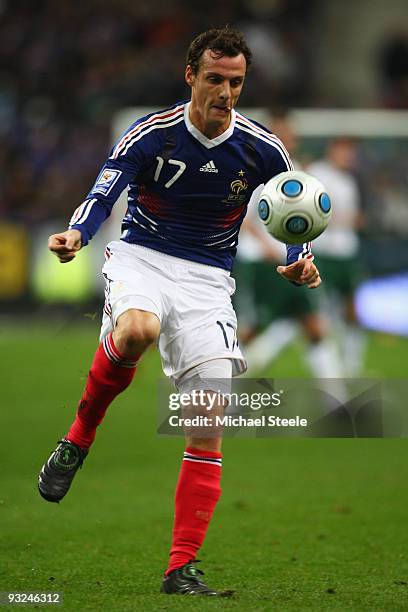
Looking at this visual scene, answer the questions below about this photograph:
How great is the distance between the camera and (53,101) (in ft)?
65.8

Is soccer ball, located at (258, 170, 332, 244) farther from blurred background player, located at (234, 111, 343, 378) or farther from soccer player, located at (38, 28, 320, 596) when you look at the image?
blurred background player, located at (234, 111, 343, 378)

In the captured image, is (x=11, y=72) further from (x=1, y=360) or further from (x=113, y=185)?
(x=113, y=185)

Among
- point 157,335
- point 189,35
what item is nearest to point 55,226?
point 189,35

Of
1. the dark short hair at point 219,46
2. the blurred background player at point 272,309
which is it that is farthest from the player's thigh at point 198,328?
the blurred background player at point 272,309

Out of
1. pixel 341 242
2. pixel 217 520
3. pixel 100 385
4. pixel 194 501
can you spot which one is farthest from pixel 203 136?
pixel 341 242

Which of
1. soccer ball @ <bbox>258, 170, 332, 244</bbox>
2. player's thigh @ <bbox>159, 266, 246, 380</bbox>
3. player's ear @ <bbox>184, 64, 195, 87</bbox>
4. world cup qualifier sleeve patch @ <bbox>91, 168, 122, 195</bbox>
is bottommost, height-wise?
player's thigh @ <bbox>159, 266, 246, 380</bbox>

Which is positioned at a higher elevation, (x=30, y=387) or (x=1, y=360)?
(x=1, y=360)

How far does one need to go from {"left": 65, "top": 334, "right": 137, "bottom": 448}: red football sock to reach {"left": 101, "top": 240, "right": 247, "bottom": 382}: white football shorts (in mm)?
136

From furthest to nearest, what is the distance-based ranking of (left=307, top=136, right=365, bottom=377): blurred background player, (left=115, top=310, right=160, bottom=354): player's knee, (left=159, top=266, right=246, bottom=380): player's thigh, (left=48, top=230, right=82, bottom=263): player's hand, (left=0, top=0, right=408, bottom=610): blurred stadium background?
(left=307, top=136, right=365, bottom=377): blurred background player → (left=0, top=0, right=408, bottom=610): blurred stadium background → (left=159, top=266, right=246, bottom=380): player's thigh → (left=115, top=310, right=160, bottom=354): player's knee → (left=48, top=230, right=82, bottom=263): player's hand

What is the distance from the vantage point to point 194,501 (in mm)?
4762

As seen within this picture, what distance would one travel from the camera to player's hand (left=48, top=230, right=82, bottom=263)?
4543mm

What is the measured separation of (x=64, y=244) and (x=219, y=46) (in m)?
1.08

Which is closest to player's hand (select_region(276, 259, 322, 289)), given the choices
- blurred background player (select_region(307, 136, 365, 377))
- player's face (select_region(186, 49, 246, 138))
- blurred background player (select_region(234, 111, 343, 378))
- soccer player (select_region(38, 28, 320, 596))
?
soccer player (select_region(38, 28, 320, 596))

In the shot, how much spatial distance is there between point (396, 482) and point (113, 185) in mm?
3569
